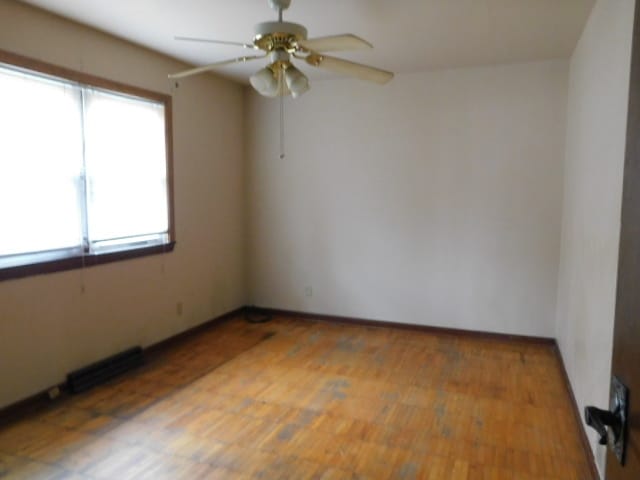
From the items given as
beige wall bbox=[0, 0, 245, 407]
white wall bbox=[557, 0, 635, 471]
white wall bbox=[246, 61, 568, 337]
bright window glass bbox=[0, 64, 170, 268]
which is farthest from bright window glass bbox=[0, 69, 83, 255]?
white wall bbox=[557, 0, 635, 471]

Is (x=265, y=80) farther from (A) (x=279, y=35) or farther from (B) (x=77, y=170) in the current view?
(B) (x=77, y=170)

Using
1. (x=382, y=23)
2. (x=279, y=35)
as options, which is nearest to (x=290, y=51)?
(x=279, y=35)

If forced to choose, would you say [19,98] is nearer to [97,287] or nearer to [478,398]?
[97,287]

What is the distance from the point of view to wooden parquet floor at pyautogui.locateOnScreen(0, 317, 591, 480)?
237 centimetres

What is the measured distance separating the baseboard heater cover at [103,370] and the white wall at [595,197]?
3.22 meters

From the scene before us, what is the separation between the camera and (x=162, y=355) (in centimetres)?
400

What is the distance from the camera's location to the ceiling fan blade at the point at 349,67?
2.50m

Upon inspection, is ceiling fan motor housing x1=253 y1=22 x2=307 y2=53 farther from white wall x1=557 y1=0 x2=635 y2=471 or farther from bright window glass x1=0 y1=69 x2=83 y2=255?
bright window glass x1=0 y1=69 x2=83 y2=255

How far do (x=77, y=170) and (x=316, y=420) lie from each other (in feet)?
7.84

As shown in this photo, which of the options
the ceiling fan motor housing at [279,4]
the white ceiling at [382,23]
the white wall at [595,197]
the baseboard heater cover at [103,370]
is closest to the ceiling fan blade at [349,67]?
the ceiling fan motor housing at [279,4]

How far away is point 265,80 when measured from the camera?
8.13 feet

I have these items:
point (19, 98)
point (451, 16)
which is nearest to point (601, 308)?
point (451, 16)

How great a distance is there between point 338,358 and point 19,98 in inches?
119

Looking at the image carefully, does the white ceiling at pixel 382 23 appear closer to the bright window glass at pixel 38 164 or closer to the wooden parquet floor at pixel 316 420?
the bright window glass at pixel 38 164
